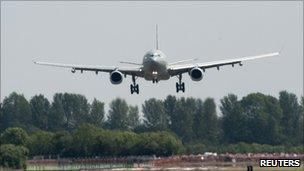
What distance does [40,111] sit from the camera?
161 meters

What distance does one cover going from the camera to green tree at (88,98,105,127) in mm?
148375

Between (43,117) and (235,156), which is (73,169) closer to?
(235,156)

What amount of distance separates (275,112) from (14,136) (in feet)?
116

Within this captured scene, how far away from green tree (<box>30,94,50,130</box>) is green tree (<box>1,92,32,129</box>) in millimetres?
904

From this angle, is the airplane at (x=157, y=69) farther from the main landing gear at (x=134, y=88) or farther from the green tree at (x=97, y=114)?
the green tree at (x=97, y=114)

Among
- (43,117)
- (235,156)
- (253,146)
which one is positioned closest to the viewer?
(235,156)

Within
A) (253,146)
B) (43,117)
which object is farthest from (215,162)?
(43,117)

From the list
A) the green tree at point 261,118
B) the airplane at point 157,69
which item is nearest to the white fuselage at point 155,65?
the airplane at point 157,69

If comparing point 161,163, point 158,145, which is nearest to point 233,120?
point 158,145

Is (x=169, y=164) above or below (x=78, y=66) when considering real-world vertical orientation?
below

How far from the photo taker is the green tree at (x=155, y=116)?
14625cm

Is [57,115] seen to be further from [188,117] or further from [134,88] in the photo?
[134,88]

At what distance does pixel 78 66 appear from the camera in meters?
110

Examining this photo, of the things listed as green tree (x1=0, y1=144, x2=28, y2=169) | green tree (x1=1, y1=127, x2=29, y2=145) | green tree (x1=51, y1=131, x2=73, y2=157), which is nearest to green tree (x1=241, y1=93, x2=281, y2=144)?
green tree (x1=51, y1=131, x2=73, y2=157)
